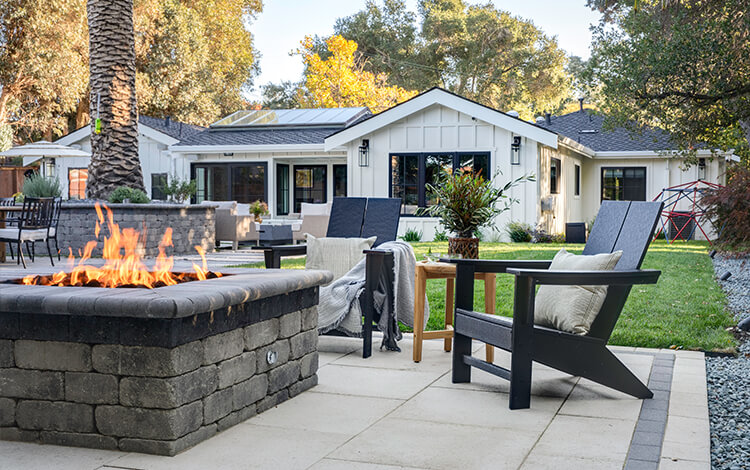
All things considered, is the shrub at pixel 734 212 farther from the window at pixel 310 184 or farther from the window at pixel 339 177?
the window at pixel 310 184

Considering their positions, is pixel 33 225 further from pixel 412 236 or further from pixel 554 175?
pixel 554 175

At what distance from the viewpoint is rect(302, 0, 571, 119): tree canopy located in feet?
102

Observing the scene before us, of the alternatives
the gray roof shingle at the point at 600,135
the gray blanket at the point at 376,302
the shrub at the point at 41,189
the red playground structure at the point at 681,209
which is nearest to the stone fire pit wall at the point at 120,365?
the gray blanket at the point at 376,302

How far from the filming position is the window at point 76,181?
21.4 metres

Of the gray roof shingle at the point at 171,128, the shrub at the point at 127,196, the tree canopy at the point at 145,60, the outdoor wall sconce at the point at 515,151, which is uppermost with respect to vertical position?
the tree canopy at the point at 145,60

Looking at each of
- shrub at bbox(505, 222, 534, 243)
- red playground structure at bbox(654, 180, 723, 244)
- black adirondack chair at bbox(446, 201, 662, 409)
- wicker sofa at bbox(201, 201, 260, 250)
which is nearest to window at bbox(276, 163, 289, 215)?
wicker sofa at bbox(201, 201, 260, 250)

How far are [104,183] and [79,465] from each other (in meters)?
9.72

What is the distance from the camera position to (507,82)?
3114 centimetres

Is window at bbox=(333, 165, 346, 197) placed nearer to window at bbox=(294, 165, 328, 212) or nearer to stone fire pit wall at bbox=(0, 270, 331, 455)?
window at bbox=(294, 165, 328, 212)

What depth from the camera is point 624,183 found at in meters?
19.5

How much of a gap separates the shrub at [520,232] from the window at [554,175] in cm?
152

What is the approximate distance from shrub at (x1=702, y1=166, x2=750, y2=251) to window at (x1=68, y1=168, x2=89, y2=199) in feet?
61.4

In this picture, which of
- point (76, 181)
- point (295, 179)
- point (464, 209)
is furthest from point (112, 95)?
point (76, 181)

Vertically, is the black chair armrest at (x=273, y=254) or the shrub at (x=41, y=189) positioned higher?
the shrub at (x=41, y=189)
